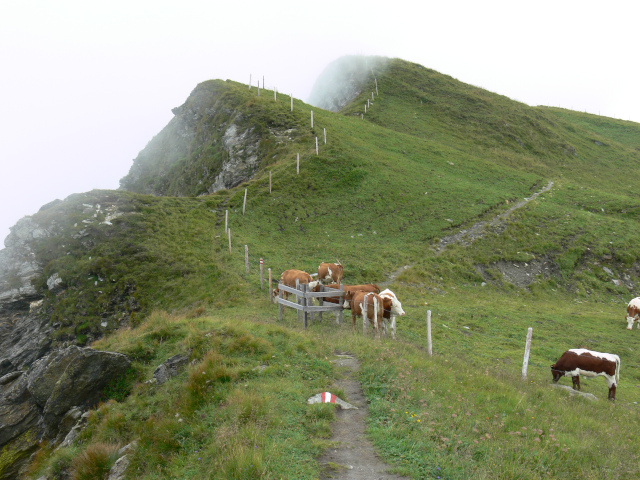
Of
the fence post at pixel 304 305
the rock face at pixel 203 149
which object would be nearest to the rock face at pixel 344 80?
the rock face at pixel 203 149

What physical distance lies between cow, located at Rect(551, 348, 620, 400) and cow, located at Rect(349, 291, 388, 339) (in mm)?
6222

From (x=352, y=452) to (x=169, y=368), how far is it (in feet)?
21.9

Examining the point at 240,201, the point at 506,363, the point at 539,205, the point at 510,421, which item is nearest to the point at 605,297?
the point at 539,205

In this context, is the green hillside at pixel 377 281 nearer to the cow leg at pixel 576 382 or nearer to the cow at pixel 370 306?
the cow leg at pixel 576 382

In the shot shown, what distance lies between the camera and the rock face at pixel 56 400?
40.3 ft

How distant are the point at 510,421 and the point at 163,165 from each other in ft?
208

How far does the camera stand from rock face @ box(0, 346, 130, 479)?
12.3m

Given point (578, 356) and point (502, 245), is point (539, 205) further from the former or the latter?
point (578, 356)

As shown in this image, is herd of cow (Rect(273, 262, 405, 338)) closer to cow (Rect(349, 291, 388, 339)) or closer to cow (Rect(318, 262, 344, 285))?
cow (Rect(349, 291, 388, 339))

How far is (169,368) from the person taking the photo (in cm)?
Answer: 1175

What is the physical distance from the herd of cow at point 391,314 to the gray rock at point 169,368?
6.57m

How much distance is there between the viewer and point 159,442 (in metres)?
8.55

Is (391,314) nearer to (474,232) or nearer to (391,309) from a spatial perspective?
(391,309)

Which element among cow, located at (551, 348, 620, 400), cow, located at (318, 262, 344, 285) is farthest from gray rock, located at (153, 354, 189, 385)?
cow, located at (551, 348, 620, 400)
